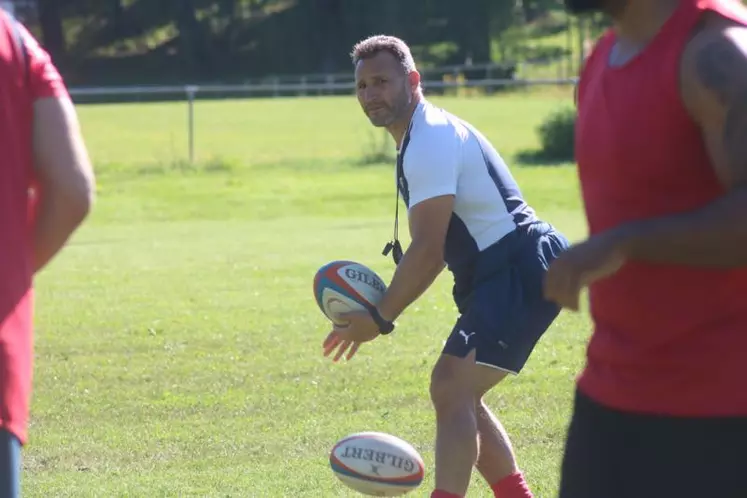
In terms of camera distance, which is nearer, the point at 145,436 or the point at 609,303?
the point at 609,303

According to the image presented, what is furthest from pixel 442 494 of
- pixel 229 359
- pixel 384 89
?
pixel 229 359

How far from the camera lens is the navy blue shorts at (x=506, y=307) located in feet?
18.3

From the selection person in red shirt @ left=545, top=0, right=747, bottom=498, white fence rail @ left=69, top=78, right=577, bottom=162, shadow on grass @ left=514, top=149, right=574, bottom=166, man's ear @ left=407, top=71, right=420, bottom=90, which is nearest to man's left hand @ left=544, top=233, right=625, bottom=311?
person in red shirt @ left=545, top=0, right=747, bottom=498

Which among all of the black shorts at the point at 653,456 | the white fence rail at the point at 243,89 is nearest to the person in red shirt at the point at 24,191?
the black shorts at the point at 653,456

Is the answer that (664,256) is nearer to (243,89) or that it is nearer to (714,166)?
(714,166)

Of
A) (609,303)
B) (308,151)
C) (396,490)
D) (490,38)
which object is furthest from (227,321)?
(490,38)

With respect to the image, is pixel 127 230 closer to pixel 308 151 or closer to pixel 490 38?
pixel 308 151

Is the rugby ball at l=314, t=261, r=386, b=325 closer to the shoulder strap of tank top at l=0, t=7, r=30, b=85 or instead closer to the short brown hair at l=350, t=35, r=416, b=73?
the short brown hair at l=350, t=35, r=416, b=73

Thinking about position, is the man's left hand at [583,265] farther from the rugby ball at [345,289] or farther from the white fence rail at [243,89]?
the white fence rail at [243,89]

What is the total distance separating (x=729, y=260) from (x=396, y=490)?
127 inches

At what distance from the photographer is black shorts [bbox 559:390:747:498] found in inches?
130

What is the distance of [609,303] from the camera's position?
3428mm

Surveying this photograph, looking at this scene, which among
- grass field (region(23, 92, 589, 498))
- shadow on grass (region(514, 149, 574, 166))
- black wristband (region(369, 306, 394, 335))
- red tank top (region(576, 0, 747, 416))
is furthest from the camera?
shadow on grass (region(514, 149, 574, 166))

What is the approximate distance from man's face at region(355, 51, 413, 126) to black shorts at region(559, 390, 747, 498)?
2.54m
